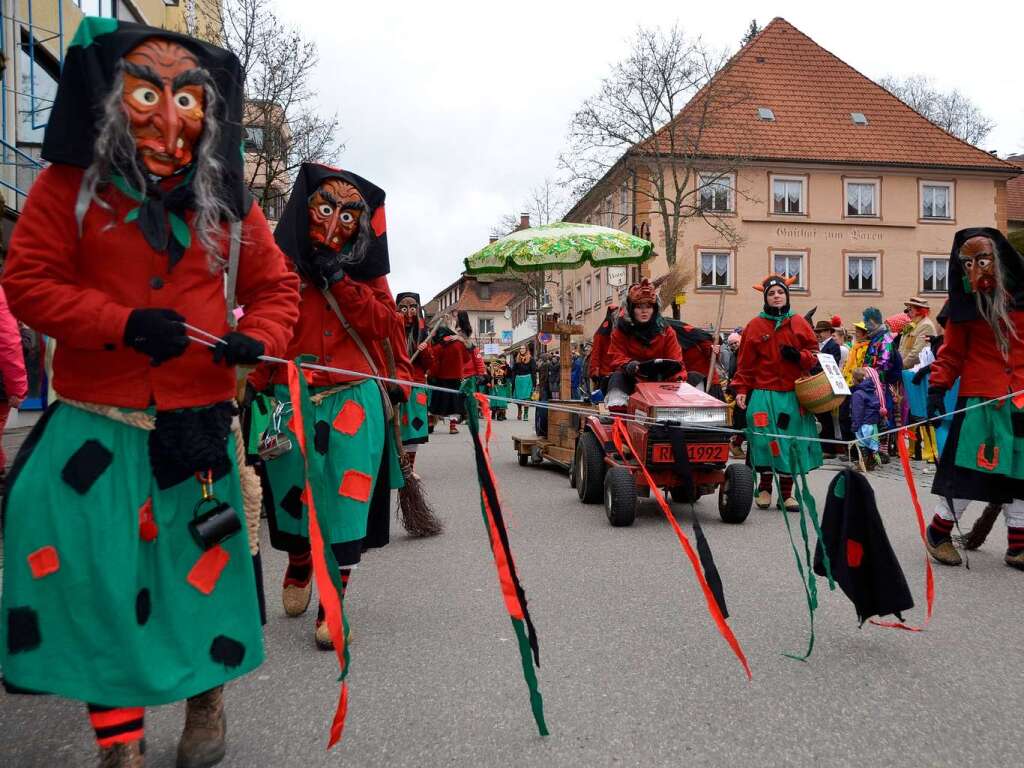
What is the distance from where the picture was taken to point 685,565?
555 centimetres

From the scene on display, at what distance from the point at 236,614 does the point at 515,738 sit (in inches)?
38.9

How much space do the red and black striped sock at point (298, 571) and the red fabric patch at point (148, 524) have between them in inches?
74.6

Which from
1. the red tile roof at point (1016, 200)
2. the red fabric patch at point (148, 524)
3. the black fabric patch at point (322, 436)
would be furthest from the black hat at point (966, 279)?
the red tile roof at point (1016, 200)

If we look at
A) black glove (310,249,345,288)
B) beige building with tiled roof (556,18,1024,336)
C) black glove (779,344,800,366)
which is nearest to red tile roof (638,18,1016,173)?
beige building with tiled roof (556,18,1024,336)

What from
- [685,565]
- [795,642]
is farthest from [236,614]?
[685,565]

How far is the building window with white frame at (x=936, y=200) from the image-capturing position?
3681 cm

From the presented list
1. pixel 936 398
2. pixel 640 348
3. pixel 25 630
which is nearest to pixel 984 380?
pixel 936 398

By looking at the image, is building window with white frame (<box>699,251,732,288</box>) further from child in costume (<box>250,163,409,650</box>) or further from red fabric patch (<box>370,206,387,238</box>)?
child in costume (<box>250,163,409,650</box>)

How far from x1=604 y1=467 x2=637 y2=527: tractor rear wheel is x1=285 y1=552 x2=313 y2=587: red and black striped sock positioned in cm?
311

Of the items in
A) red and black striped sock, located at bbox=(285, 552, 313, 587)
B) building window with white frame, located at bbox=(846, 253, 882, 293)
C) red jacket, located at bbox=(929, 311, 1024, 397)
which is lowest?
red and black striped sock, located at bbox=(285, 552, 313, 587)

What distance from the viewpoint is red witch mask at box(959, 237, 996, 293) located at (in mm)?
5289

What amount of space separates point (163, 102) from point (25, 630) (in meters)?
1.46

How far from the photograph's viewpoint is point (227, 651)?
8.40 feet

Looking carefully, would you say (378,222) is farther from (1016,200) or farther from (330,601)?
(1016,200)
